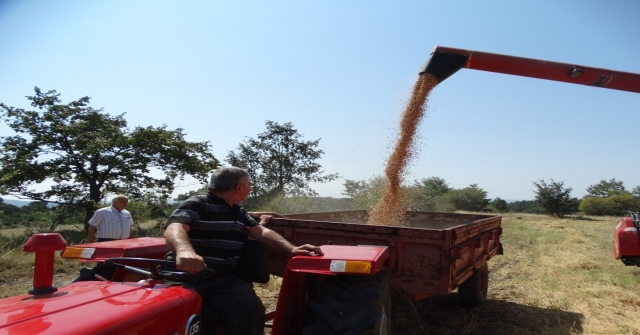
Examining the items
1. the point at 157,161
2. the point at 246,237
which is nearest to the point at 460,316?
the point at 246,237

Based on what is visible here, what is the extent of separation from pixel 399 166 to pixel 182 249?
16.0 feet

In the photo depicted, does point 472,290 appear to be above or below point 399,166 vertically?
below

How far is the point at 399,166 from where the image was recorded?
6.67 m

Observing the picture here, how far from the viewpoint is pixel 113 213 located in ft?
20.7

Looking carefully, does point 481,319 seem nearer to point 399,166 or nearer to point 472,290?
point 472,290

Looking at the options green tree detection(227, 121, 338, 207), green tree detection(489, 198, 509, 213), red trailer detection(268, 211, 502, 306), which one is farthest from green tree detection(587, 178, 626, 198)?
red trailer detection(268, 211, 502, 306)

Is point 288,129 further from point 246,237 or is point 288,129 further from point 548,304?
point 246,237

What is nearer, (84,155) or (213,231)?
(213,231)

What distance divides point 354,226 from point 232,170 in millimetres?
1248

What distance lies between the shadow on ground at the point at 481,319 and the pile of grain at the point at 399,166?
4.59ft

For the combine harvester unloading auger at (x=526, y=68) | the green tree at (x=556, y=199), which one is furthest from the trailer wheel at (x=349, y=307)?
the green tree at (x=556, y=199)

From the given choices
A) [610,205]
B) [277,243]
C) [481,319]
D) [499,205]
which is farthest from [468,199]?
[277,243]

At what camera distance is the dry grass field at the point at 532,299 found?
4754mm

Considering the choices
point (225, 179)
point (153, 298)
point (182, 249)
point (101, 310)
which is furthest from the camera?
point (225, 179)
